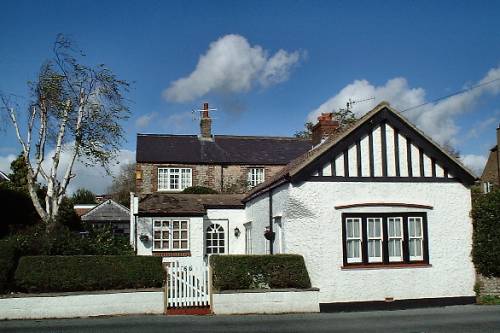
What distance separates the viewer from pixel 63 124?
67.1ft

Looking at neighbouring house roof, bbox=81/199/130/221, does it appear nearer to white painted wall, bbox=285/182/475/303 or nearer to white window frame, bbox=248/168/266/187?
white window frame, bbox=248/168/266/187

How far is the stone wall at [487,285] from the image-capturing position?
16.8 m

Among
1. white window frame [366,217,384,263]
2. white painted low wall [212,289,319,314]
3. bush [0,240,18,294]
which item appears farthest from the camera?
white window frame [366,217,384,263]

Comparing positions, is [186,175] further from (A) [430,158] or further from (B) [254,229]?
(A) [430,158]

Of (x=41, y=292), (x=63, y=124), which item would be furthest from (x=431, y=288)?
(x=63, y=124)

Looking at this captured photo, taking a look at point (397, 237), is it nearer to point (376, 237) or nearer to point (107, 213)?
point (376, 237)

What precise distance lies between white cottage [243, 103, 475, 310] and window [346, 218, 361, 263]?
3cm

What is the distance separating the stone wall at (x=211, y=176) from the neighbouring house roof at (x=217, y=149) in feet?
1.27

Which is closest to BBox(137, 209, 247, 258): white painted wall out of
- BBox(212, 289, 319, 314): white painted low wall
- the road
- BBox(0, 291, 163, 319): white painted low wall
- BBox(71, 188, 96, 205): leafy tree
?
BBox(0, 291, 163, 319): white painted low wall

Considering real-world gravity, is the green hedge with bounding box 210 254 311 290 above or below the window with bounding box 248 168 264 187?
below

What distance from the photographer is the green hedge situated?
49.1 feet

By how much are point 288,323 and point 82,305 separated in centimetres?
Result: 584

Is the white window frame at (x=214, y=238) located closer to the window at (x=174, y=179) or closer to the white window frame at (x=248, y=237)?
the white window frame at (x=248, y=237)

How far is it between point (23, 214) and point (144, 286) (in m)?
13.8
